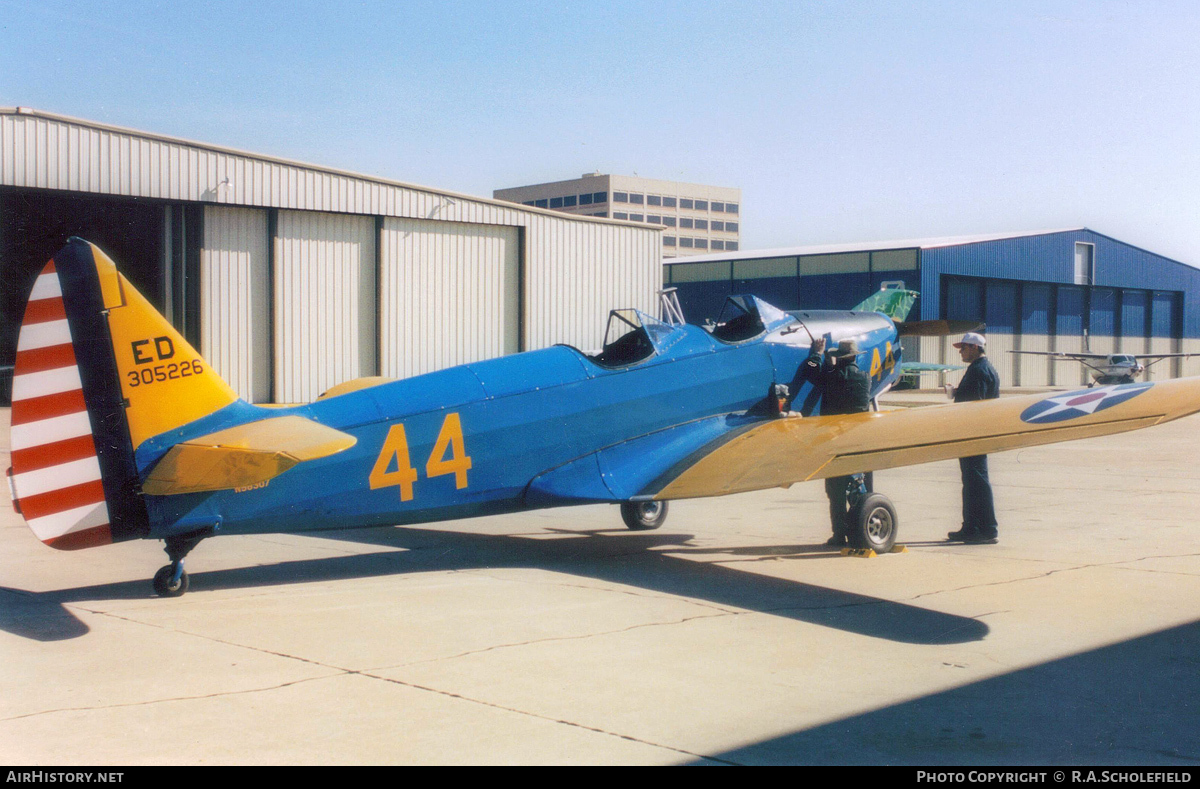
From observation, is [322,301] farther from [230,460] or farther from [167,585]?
[230,460]

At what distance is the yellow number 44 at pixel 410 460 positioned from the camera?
301 inches

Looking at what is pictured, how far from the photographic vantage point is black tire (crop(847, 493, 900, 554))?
29.4 feet

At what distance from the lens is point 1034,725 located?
15.0ft

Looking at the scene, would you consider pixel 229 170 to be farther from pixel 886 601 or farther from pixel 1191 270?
pixel 1191 270

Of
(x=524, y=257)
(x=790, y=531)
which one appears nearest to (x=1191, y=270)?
(x=524, y=257)

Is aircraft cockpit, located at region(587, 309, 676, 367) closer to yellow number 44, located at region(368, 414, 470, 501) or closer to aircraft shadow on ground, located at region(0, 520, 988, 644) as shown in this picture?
yellow number 44, located at region(368, 414, 470, 501)

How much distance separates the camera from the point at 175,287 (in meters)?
25.7

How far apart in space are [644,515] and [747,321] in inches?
87.2

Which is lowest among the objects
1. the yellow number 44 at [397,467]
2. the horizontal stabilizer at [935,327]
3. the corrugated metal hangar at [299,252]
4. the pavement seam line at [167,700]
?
the pavement seam line at [167,700]

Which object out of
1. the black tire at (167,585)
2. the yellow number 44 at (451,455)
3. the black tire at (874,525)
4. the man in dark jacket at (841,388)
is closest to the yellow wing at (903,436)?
the black tire at (874,525)

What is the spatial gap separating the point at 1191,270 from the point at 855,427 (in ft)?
223

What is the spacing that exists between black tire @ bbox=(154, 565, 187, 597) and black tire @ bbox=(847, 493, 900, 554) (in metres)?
5.32

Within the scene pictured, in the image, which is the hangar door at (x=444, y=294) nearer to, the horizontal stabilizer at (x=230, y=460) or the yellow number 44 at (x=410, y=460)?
the yellow number 44 at (x=410, y=460)

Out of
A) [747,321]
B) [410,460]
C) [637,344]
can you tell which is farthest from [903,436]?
[410,460]
